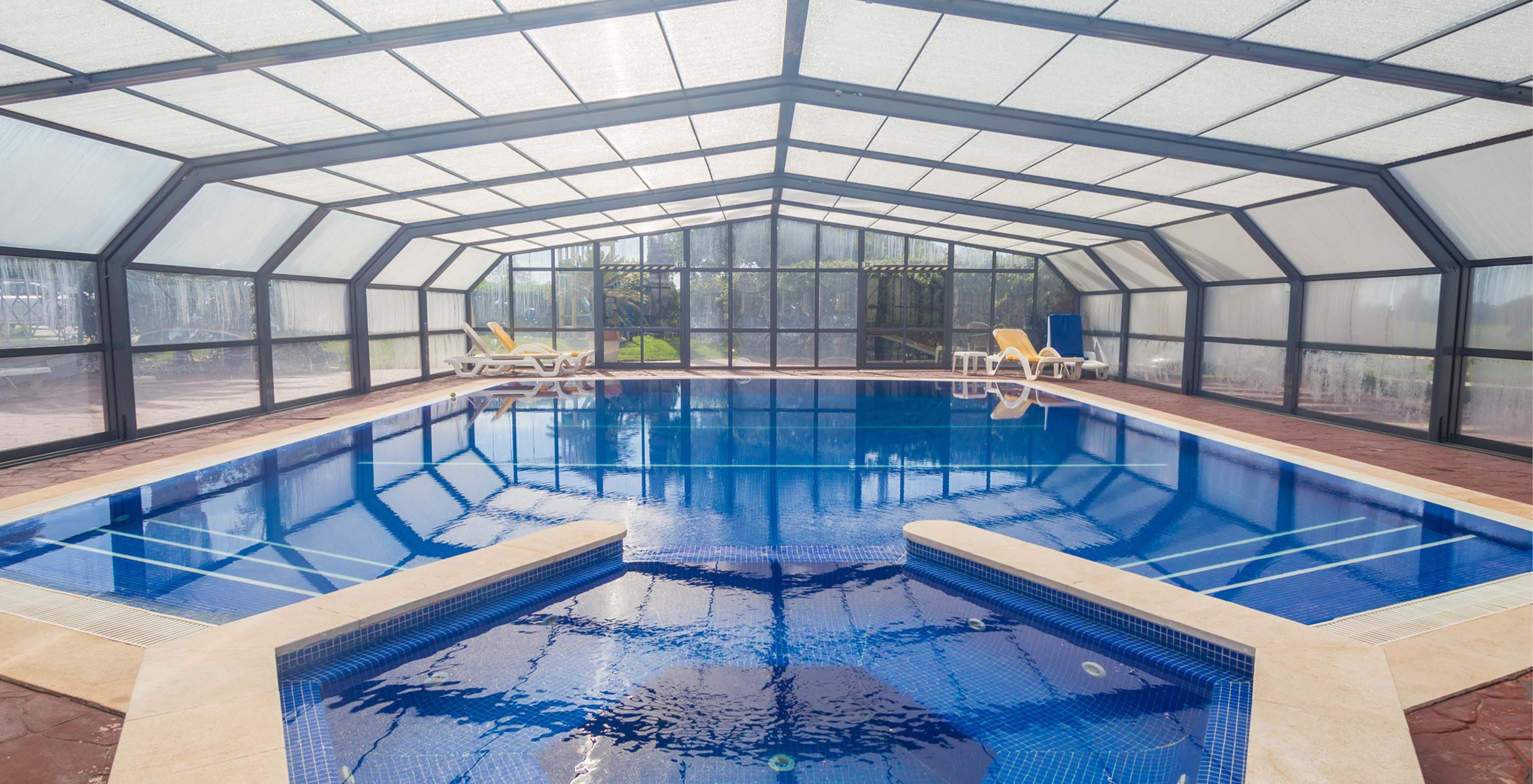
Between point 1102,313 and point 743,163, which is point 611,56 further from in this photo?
point 1102,313

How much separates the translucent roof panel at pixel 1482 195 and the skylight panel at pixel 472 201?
10.7 metres

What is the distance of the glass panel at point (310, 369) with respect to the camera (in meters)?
10.9

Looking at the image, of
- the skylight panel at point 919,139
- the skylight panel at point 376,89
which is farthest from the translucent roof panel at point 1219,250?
the skylight panel at point 376,89

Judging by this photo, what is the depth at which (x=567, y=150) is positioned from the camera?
8.99 meters

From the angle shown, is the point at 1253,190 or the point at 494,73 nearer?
the point at 494,73

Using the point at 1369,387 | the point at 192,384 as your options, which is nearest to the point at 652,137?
the point at 192,384

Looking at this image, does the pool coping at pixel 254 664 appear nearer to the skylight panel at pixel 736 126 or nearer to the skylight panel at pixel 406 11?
the skylight panel at pixel 406 11

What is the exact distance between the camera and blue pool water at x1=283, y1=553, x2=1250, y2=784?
291cm

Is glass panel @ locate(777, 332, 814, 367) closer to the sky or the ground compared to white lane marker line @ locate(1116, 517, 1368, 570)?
→ closer to the sky

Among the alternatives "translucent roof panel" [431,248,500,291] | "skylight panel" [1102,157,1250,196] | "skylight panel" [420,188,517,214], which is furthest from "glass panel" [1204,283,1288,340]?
"translucent roof panel" [431,248,500,291]

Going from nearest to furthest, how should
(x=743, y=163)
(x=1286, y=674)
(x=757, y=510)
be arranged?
(x=1286, y=674) < (x=757, y=510) < (x=743, y=163)

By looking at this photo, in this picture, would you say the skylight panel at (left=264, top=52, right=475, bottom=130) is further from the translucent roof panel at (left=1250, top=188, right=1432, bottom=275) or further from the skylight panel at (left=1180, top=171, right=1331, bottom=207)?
the translucent roof panel at (left=1250, top=188, right=1432, bottom=275)

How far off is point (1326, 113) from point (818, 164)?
21.0 feet

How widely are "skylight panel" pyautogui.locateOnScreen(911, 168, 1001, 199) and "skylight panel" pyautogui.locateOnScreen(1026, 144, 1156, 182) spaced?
2.96ft
